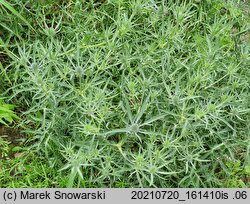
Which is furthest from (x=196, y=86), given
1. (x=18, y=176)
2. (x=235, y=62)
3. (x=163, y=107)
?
(x=18, y=176)

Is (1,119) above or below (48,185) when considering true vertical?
above

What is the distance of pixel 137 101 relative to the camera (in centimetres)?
259

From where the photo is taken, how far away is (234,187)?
8.80 ft

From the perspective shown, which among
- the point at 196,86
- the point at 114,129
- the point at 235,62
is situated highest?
the point at 235,62

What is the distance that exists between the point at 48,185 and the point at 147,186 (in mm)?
577

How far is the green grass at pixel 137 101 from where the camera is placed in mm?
2449

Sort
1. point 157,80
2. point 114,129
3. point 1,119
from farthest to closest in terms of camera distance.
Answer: point 1,119
point 157,80
point 114,129

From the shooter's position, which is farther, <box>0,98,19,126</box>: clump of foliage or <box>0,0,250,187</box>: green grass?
<box>0,98,19,126</box>: clump of foliage

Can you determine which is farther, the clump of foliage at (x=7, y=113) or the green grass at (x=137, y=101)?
the clump of foliage at (x=7, y=113)

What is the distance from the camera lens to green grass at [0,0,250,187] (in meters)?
2.45

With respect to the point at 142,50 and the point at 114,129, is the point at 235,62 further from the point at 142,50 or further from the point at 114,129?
the point at 114,129

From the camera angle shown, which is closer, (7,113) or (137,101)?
(137,101)

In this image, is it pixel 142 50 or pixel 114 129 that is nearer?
pixel 114 129

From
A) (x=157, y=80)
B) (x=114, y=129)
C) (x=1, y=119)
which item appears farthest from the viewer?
(x=1, y=119)
